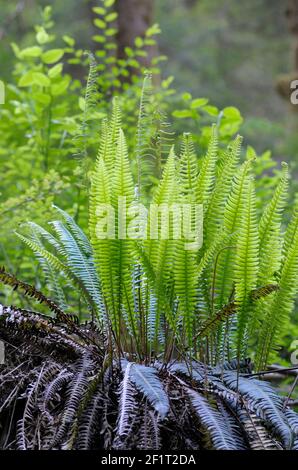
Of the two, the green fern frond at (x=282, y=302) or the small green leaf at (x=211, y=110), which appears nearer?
the green fern frond at (x=282, y=302)

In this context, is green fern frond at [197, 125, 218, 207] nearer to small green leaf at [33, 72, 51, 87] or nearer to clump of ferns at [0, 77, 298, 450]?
clump of ferns at [0, 77, 298, 450]

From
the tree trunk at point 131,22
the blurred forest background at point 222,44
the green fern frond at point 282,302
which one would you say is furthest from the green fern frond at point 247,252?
the blurred forest background at point 222,44

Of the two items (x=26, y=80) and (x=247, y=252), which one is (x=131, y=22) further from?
(x=247, y=252)

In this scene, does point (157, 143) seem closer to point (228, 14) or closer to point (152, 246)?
point (152, 246)

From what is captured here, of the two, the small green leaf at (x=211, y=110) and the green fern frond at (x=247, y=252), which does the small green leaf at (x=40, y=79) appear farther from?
the green fern frond at (x=247, y=252)

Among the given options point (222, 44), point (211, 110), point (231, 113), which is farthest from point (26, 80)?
point (222, 44)

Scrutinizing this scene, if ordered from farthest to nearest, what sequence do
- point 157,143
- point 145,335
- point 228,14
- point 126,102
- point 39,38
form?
1. point 228,14
2. point 126,102
3. point 39,38
4. point 157,143
5. point 145,335
